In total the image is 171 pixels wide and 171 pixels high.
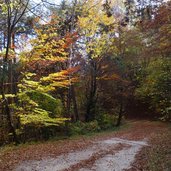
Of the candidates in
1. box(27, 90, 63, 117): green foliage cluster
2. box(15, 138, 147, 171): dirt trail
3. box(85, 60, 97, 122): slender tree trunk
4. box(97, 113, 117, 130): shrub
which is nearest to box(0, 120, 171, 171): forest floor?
box(15, 138, 147, 171): dirt trail

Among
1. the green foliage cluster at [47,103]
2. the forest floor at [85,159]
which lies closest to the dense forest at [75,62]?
the green foliage cluster at [47,103]

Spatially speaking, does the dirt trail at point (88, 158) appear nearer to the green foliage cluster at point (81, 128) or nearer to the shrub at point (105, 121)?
the green foliage cluster at point (81, 128)

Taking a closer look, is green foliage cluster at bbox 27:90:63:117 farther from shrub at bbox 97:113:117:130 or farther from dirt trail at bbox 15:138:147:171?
shrub at bbox 97:113:117:130

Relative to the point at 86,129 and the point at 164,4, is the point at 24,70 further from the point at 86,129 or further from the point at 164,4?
the point at 164,4

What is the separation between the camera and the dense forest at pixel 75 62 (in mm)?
14438

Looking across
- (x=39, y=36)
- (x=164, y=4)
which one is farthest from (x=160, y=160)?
(x=39, y=36)

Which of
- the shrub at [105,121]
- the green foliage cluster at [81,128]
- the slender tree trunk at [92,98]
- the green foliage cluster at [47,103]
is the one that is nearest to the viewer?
the green foliage cluster at [47,103]

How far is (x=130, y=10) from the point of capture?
11195mm

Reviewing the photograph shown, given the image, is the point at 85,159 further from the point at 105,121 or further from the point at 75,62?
the point at 105,121

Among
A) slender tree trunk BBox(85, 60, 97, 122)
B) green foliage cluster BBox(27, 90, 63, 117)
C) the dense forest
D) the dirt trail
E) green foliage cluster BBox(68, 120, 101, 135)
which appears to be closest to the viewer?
the dirt trail

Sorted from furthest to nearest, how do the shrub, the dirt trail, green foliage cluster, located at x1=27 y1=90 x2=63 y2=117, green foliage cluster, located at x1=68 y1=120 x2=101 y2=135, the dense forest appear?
the shrub < green foliage cluster, located at x1=68 y1=120 x2=101 y2=135 < green foliage cluster, located at x1=27 y1=90 x2=63 y2=117 < the dense forest < the dirt trail

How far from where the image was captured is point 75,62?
24266 millimetres

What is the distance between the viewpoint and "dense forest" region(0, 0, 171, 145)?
14.4 meters

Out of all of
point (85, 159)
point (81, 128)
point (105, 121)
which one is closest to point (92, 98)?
point (105, 121)
